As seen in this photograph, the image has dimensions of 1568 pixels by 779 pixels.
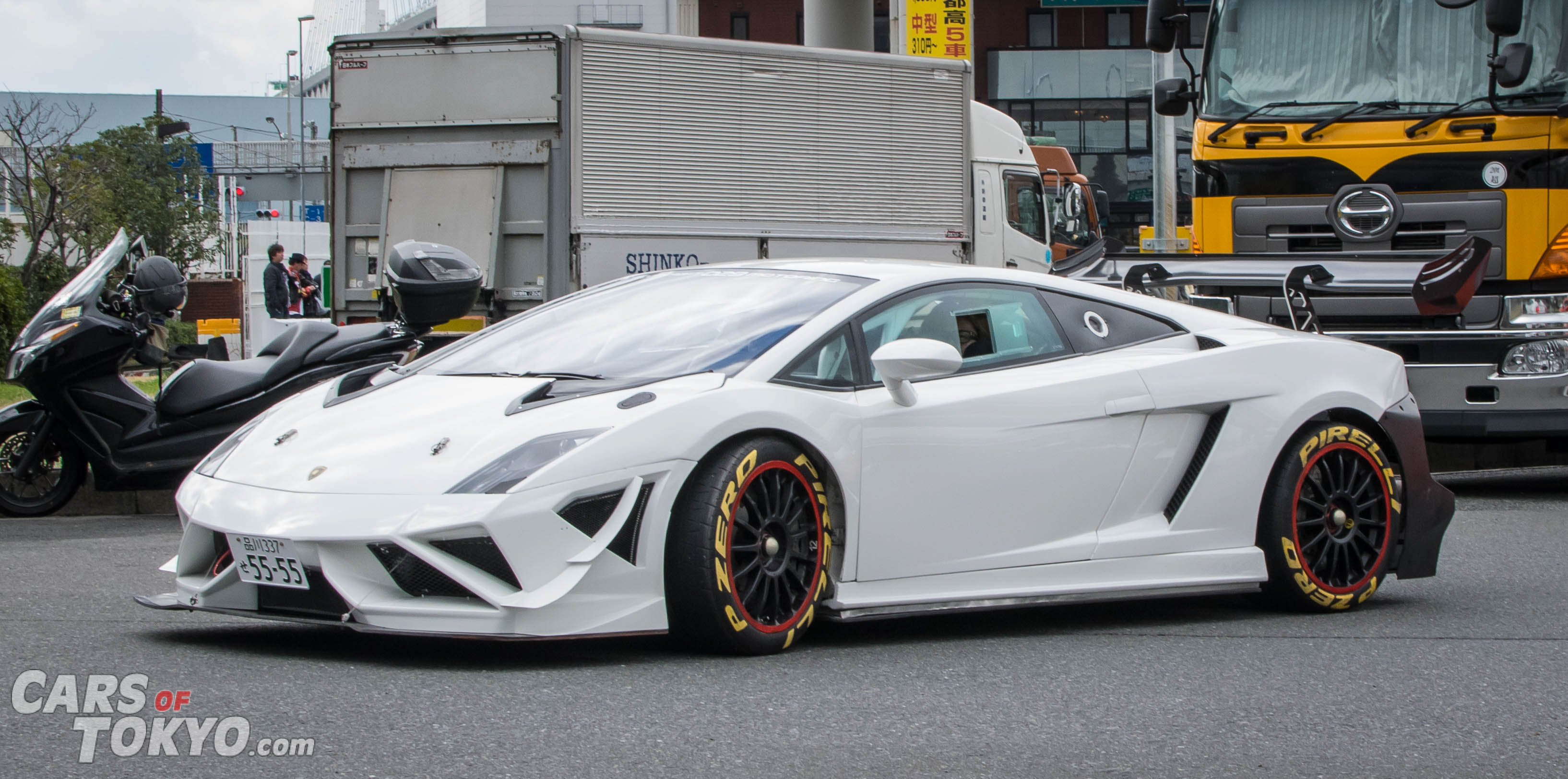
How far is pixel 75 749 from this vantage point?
360cm

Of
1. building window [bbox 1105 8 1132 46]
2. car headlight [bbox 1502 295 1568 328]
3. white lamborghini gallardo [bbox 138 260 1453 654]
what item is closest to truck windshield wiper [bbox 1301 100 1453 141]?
car headlight [bbox 1502 295 1568 328]

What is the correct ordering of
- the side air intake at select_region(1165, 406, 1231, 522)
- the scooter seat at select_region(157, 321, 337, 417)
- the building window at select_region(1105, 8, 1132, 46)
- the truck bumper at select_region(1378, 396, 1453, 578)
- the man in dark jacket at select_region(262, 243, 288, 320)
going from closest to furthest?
the side air intake at select_region(1165, 406, 1231, 522), the truck bumper at select_region(1378, 396, 1453, 578), the scooter seat at select_region(157, 321, 337, 417), the man in dark jacket at select_region(262, 243, 288, 320), the building window at select_region(1105, 8, 1132, 46)

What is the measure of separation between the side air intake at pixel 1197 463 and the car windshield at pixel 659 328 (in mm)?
1246

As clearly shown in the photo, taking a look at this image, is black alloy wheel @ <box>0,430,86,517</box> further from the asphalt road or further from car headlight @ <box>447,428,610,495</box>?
car headlight @ <box>447,428,610,495</box>

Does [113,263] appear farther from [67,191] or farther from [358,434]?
[67,191]

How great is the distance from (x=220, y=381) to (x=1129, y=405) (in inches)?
201

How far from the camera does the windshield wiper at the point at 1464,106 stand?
33.2 ft

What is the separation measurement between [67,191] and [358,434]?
1065 inches

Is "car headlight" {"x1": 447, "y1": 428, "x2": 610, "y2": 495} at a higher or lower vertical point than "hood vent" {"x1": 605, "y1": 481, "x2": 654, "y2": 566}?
higher

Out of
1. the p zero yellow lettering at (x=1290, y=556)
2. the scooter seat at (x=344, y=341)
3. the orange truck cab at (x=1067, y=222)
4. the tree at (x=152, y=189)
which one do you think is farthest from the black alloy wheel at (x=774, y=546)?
the tree at (x=152, y=189)

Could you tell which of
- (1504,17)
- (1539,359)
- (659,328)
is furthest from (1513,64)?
(659,328)

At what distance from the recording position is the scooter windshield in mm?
8789

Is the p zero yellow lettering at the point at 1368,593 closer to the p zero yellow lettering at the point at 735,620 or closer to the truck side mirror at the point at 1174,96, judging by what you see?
the p zero yellow lettering at the point at 735,620
